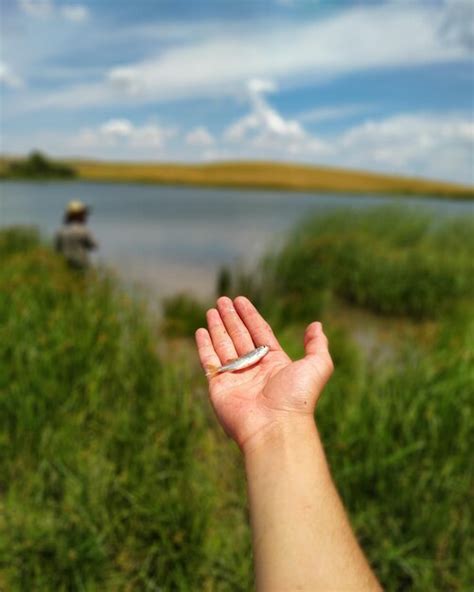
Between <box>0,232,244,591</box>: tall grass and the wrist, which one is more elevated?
the wrist

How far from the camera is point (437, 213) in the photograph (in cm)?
1285

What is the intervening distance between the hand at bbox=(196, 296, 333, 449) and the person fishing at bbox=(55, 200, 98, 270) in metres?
6.03

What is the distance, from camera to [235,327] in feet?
8.52

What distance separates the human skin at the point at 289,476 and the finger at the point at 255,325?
0.32 ft

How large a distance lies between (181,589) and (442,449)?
202 centimetres

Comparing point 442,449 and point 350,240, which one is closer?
point 442,449

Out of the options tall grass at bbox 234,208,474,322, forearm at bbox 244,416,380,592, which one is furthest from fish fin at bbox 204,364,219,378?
tall grass at bbox 234,208,474,322

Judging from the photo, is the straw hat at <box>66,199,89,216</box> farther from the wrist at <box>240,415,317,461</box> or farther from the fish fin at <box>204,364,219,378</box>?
the wrist at <box>240,415,317,461</box>

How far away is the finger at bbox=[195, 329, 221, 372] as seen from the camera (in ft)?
7.75

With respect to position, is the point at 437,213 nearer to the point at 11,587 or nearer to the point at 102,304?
the point at 102,304

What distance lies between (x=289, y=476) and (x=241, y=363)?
2.43ft

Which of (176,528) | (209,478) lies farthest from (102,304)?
(176,528)

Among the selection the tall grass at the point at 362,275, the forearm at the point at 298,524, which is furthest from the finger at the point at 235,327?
the tall grass at the point at 362,275

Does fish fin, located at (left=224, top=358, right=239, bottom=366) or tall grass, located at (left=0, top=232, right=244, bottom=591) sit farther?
tall grass, located at (left=0, top=232, right=244, bottom=591)
